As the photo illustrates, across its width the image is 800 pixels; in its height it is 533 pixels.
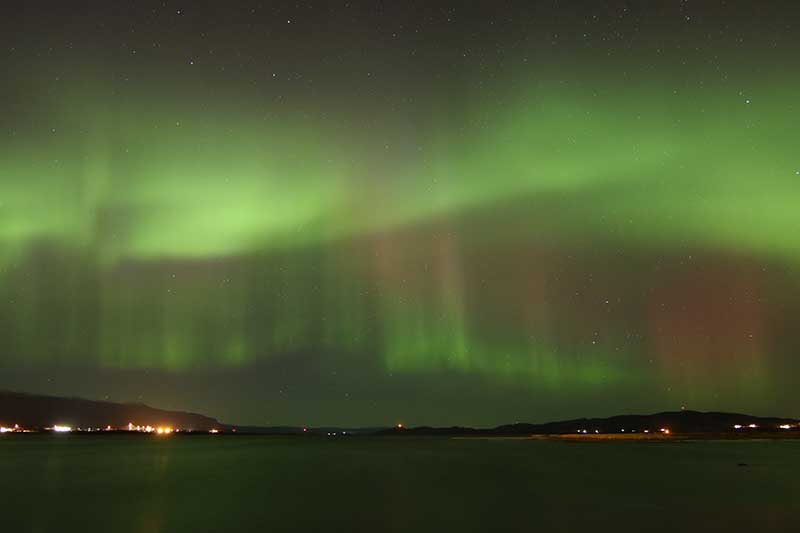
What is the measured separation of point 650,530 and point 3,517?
89.0ft

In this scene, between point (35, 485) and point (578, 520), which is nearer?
point (578, 520)

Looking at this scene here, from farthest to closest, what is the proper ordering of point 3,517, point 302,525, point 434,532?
point 3,517 → point 302,525 → point 434,532

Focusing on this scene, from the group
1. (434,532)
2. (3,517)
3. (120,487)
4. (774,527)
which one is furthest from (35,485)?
(774,527)

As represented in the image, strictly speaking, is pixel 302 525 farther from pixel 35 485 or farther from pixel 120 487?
pixel 35 485

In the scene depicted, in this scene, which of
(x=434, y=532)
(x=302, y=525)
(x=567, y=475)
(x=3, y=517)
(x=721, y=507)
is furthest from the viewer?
(x=567, y=475)

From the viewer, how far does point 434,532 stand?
2661cm

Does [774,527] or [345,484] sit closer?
[774,527]

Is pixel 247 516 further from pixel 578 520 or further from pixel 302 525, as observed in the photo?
pixel 578 520

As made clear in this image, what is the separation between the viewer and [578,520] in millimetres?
29969

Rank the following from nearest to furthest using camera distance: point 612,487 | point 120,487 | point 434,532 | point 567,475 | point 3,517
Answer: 1. point 434,532
2. point 3,517
3. point 612,487
4. point 120,487
5. point 567,475

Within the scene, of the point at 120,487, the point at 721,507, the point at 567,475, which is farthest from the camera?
the point at 567,475

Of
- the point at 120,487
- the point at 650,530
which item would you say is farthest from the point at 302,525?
the point at 120,487

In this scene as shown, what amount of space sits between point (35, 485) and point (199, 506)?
18985mm

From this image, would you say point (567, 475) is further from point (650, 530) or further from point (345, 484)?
point (650, 530)
